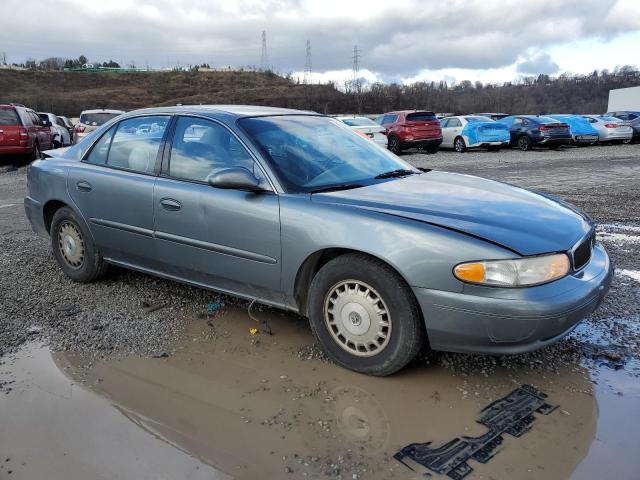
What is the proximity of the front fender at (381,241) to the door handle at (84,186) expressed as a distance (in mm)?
1981

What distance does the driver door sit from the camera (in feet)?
11.6

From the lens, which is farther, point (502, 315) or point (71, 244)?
point (71, 244)

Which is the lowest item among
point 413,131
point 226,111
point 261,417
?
point 261,417

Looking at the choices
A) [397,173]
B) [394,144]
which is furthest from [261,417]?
[394,144]

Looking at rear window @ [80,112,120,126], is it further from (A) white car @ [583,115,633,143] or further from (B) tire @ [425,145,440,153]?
(A) white car @ [583,115,633,143]

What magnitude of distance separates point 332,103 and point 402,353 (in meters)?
64.7

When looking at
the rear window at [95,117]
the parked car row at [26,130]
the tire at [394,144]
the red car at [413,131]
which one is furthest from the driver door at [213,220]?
the tire at [394,144]

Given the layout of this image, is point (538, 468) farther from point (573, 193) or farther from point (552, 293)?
point (573, 193)

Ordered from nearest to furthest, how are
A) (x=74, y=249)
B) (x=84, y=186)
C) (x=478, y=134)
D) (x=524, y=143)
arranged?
(x=84, y=186) → (x=74, y=249) → (x=478, y=134) → (x=524, y=143)

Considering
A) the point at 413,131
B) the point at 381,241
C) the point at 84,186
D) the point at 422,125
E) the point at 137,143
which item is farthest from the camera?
the point at 422,125

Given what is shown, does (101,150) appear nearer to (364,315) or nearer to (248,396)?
(248,396)

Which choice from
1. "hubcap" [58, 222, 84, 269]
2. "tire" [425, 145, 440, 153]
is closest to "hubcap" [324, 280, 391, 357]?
"hubcap" [58, 222, 84, 269]

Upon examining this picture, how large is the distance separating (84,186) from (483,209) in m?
3.20

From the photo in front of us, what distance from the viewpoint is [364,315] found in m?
3.18
